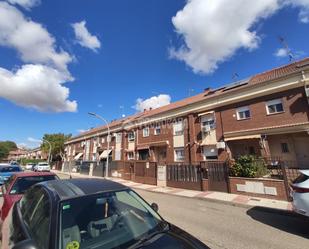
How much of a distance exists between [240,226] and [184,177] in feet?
27.8

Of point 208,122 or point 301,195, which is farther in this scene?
point 208,122

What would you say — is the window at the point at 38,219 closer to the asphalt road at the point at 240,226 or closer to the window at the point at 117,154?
the asphalt road at the point at 240,226

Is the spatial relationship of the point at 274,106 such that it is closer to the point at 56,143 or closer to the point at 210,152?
the point at 210,152

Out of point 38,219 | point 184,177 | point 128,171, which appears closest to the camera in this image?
point 38,219

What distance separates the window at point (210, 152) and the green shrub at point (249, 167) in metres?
5.35

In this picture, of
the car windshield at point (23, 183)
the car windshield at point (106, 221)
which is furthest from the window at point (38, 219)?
the car windshield at point (23, 183)

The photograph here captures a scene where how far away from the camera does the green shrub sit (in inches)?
436

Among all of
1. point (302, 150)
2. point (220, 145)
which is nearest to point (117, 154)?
point (220, 145)

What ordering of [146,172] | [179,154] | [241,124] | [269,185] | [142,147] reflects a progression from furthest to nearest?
1. [142,147]
2. [179,154]
3. [146,172]
4. [241,124]
5. [269,185]

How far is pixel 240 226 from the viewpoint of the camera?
6250 millimetres

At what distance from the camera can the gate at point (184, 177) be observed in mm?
13789

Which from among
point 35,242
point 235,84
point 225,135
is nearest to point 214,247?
point 35,242

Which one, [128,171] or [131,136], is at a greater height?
[131,136]

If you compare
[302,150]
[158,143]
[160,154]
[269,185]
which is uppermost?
[158,143]
